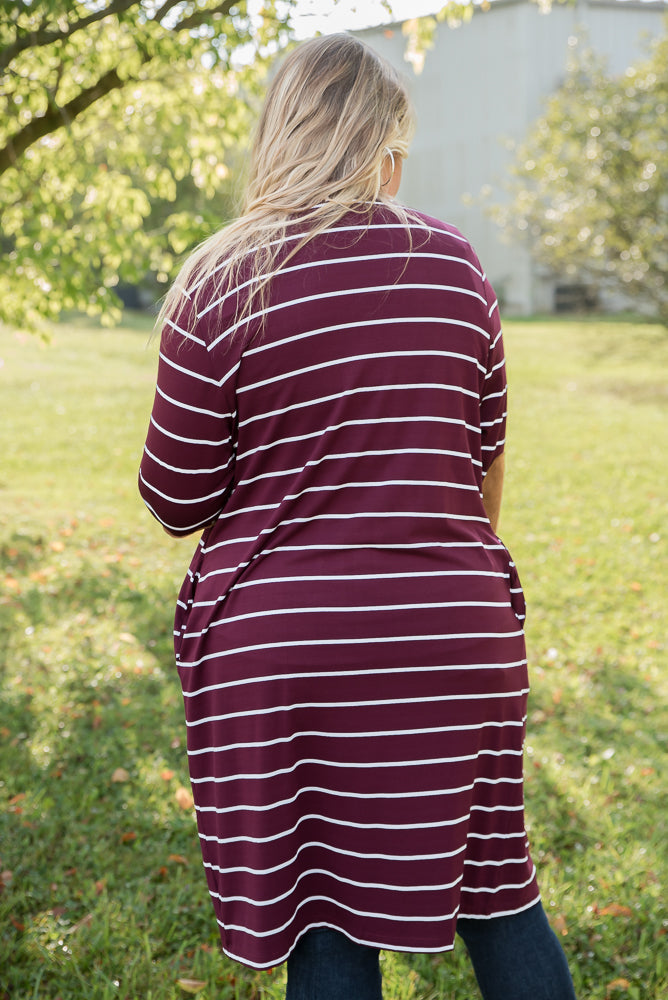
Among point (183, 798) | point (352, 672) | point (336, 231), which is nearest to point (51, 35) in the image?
point (183, 798)

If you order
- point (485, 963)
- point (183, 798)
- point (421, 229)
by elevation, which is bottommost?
→ point (183, 798)

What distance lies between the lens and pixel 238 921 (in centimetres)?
153

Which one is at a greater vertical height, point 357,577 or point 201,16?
point 201,16

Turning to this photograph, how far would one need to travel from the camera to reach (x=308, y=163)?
1.47m

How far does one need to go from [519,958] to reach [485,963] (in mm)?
64

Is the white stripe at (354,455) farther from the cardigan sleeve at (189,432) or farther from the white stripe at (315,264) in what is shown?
the white stripe at (315,264)

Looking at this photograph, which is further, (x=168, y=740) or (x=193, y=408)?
(x=168, y=740)

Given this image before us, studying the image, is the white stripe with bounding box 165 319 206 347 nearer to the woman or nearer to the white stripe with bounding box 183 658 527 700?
the woman

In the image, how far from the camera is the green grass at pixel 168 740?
271 centimetres

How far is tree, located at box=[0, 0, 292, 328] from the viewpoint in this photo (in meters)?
5.00

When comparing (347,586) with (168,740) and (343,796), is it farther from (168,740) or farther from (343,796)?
(168,740)

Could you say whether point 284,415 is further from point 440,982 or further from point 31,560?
point 31,560

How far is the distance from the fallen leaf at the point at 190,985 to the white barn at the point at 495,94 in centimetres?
2644

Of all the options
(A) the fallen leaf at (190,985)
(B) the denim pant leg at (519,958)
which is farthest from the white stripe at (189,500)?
(A) the fallen leaf at (190,985)
